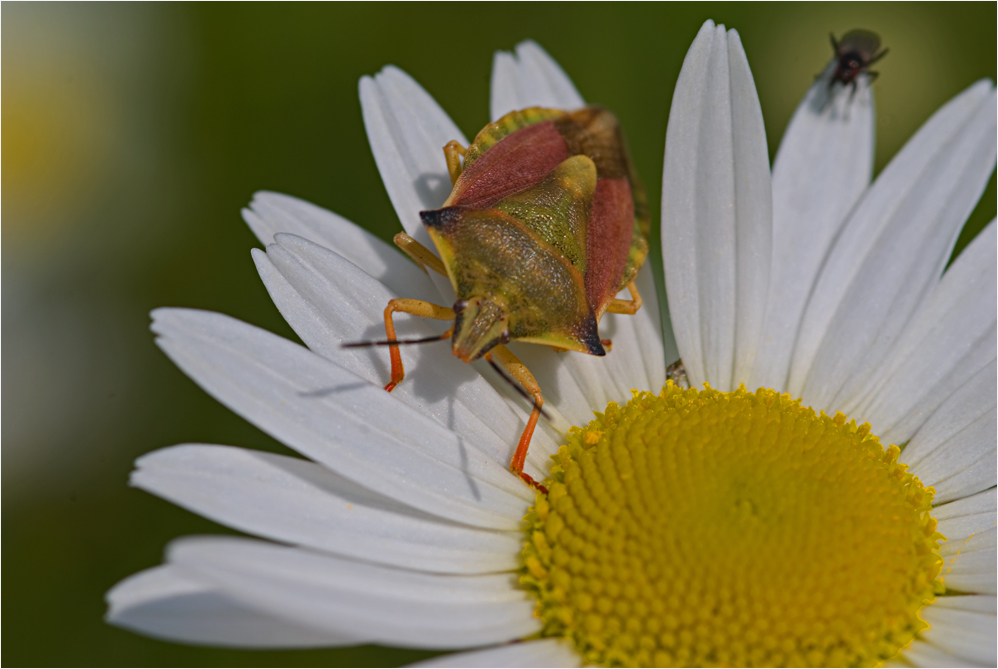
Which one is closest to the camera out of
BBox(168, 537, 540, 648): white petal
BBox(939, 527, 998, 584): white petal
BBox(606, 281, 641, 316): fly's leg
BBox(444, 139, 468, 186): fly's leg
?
BBox(168, 537, 540, 648): white petal

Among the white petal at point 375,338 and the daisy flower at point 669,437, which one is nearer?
the daisy flower at point 669,437

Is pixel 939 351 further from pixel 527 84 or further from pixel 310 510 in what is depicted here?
pixel 310 510

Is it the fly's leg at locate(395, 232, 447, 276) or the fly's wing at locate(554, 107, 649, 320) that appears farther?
the fly's wing at locate(554, 107, 649, 320)

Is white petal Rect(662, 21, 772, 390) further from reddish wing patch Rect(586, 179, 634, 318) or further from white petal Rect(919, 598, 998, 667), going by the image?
white petal Rect(919, 598, 998, 667)

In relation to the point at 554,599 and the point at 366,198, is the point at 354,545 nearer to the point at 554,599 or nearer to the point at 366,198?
the point at 554,599

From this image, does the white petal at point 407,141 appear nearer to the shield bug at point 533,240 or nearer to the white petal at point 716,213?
the shield bug at point 533,240

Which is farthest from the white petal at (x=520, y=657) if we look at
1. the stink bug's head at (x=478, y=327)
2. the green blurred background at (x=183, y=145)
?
the green blurred background at (x=183, y=145)

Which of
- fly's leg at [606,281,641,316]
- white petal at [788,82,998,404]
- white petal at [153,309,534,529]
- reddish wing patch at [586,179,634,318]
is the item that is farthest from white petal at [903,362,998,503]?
white petal at [153,309,534,529]
